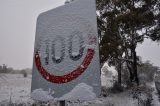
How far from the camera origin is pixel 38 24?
149 inches

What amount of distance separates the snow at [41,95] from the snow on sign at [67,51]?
0.10ft

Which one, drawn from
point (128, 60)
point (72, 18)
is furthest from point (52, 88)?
point (128, 60)

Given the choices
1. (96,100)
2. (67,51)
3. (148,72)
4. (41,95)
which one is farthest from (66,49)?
(148,72)

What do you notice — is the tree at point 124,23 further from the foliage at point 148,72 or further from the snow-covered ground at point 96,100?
the foliage at point 148,72

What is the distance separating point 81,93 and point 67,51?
0.57 m

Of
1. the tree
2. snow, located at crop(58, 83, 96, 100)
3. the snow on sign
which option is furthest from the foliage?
snow, located at crop(58, 83, 96, 100)

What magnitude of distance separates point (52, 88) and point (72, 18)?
3.01 feet

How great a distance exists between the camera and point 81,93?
2.96 m

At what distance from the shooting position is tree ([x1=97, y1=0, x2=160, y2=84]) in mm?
15859

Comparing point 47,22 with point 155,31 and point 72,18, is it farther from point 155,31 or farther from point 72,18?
point 155,31

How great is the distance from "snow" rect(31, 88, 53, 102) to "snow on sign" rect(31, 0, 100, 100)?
0.03m

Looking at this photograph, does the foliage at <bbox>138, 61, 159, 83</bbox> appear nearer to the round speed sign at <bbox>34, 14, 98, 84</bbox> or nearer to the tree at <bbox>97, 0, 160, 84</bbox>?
the tree at <bbox>97, 0, 160, 84</bbox>

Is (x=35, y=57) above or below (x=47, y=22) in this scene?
below

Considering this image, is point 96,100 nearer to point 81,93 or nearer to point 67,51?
point 67,51
